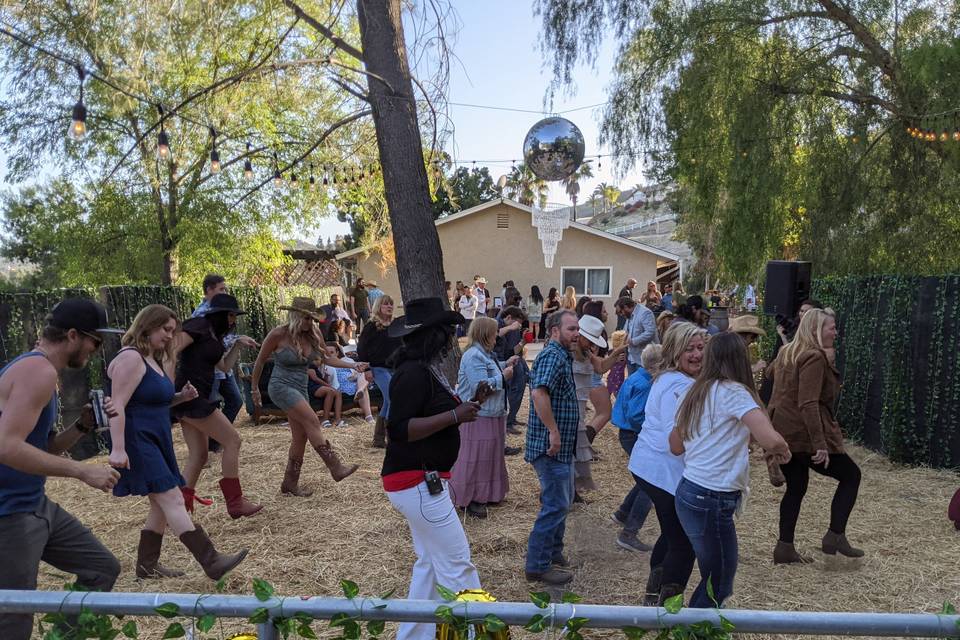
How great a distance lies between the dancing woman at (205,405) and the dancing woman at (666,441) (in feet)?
10.6

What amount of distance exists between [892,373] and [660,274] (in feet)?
96.3

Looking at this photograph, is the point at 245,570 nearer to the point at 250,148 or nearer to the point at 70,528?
the point at 70,528

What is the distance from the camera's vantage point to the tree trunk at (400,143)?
6.62 meters

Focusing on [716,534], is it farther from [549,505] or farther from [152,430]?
[152,430]

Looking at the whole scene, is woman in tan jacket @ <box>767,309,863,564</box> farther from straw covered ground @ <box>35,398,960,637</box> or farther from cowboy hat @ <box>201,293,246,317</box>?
cowboy hat @ <box>201,293,246,317</box>

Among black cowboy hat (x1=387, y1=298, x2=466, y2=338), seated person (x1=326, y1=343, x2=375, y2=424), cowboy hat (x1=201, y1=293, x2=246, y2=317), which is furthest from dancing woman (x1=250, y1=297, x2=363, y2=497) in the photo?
seated person (x1=326, y1=343, x2=375, y2=424)

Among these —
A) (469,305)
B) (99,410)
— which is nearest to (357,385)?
(99,410)

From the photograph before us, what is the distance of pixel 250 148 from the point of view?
741 inches

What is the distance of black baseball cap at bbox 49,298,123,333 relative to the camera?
301cm

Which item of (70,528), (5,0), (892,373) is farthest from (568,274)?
(70,528)

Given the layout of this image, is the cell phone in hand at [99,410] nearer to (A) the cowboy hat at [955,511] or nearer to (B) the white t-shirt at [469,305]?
(A) the cowboy hat at [955,511]

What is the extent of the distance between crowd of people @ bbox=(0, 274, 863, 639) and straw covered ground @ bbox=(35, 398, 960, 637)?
7.8 inches

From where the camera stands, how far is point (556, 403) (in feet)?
15.5

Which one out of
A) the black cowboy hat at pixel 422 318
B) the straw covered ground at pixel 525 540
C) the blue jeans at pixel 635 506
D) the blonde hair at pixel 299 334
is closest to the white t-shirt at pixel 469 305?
the straw covered ground at pixel 525 540
